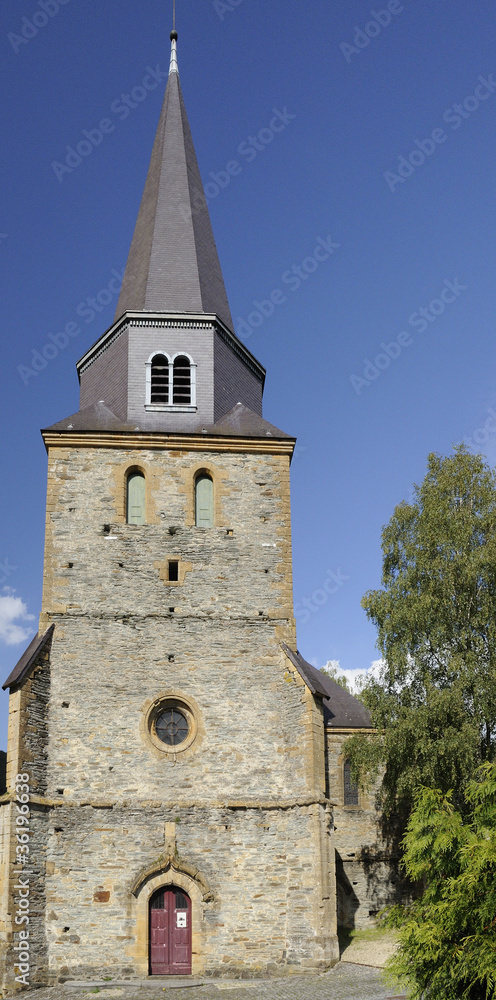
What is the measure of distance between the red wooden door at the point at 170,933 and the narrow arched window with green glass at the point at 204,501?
7110mm

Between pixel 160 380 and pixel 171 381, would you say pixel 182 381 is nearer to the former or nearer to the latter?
pixel 171 381

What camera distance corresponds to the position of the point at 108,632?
17.9 metres

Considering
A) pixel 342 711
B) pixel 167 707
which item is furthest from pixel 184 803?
pixel 342 711

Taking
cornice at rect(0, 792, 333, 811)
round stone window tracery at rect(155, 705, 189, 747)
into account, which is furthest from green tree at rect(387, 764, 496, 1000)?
round stone window tracery at rect(155, 705, 189, 747)

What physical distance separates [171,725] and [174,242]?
1183 centimetres

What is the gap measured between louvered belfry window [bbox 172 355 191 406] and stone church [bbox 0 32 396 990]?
36mm

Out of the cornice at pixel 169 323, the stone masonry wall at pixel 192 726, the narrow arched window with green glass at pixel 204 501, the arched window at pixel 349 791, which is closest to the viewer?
the stone masonry wall at pixel 192 726

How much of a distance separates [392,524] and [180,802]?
814 centimetres

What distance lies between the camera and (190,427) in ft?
65.2

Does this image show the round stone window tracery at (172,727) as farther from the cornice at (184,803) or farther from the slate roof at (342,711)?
the slate roof at (342,711)

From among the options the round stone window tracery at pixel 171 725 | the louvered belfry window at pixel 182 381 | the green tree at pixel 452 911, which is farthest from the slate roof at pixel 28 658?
the green tree at pixel 452 911

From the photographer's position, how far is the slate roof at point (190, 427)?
1950 centimetres

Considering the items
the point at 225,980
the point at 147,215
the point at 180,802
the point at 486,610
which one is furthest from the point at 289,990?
the point at 147,215

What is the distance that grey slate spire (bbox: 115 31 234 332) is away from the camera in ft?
70.5
